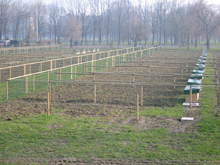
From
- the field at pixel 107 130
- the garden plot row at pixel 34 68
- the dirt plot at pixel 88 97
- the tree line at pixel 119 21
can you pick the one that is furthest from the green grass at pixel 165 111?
the tree line at pixel 119 21

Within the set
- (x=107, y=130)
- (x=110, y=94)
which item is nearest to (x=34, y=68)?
(x=110, y=94)

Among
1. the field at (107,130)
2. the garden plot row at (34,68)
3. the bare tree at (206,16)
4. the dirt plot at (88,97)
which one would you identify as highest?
the bare tree at (206,16)

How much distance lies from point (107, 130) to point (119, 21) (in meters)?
93.5

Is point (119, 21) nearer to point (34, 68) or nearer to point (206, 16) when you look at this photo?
point (206, 16)

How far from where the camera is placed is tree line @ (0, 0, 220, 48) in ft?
235

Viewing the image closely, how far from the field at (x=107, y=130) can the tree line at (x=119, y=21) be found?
56.8 meters

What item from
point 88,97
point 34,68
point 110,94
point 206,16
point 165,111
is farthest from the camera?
point 206,16

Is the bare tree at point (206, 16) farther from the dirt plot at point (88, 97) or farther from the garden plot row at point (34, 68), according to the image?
the dirt plot at point (88, 97)

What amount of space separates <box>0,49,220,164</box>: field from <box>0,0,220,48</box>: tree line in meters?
56.8

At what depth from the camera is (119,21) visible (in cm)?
9938

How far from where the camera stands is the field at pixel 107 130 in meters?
6.60

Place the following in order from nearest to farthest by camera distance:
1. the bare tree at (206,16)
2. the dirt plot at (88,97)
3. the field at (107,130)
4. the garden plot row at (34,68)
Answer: the field at (107,130), the dirt plot at (88,97), the garden plot row at (34,68), the bare tree at (206,16)

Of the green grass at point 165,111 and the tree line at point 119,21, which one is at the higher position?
the tree line at point 119,21

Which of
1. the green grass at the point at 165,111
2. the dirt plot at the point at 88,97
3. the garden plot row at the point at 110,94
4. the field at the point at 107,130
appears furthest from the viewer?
the garden plot row at the point at 110,94
